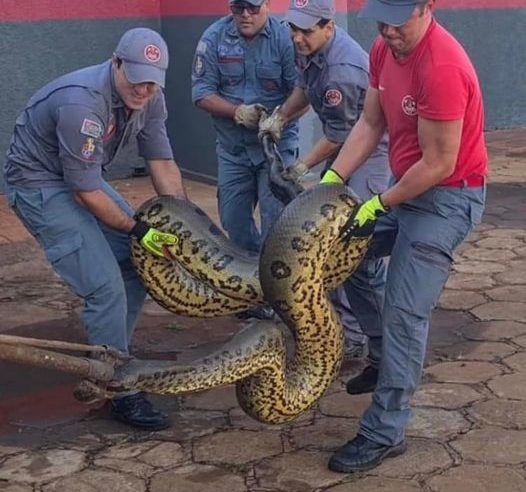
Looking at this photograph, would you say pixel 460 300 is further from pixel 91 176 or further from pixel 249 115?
pixel 91 176

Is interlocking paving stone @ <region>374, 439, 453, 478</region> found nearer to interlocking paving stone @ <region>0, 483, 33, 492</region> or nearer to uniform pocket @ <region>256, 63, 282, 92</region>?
interlocking paving stone @ <region>0, 483, 33, 492</region>

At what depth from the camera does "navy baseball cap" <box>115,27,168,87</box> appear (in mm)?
4656

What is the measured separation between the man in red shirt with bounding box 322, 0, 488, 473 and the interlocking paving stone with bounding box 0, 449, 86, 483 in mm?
1094

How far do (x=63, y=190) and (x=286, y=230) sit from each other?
123 cm

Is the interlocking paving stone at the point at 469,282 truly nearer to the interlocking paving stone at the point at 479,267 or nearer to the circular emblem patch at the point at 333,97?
the interlocking paving stone at the point at 479,267

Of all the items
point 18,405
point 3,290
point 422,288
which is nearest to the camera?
point 422,288

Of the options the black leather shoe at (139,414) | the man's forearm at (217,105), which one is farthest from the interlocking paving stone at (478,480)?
the man's forearm at (217,105)

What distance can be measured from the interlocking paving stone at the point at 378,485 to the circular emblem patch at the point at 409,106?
1.50 metres

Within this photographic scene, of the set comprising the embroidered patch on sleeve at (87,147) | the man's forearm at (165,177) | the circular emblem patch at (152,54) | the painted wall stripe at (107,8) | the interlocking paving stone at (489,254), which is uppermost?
the painted wall stripe at (107,8)

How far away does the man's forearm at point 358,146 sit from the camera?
4.89 meters

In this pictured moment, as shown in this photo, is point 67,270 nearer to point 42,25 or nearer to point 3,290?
point 3,290

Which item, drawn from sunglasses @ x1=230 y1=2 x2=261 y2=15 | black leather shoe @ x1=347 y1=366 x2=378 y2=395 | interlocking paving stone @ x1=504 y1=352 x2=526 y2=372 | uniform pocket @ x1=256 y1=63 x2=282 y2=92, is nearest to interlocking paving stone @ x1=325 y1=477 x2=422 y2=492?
black leather shoe @ x1=347 y1=366 x2=378 y2=395

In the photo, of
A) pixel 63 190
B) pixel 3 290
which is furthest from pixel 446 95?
pixel 3 290

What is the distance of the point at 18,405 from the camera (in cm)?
526
